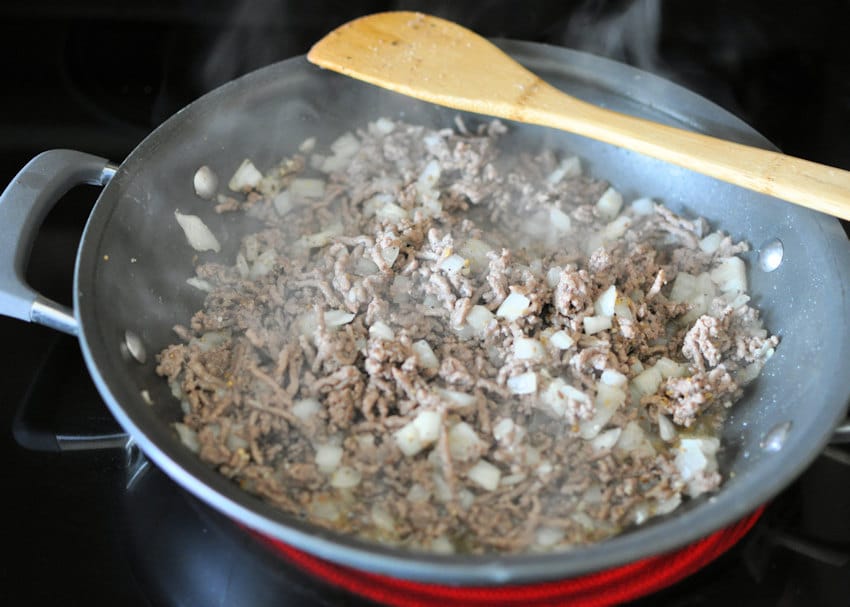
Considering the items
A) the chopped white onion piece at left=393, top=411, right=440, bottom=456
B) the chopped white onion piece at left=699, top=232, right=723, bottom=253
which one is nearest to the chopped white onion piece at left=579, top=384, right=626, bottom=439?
the chopped white onion piece at left=393, top=411, right=440, bottom=456

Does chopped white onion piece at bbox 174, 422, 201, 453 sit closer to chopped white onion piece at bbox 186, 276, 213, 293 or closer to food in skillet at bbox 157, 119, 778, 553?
food in skillet at bbox 157, 119, 778, 553

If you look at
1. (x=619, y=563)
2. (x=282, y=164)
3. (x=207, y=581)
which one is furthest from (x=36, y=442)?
(x=619, y=563)

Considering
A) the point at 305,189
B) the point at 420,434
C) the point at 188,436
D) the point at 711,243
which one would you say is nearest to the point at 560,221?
the point at 711,243

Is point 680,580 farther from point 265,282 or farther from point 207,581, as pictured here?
point 265,282

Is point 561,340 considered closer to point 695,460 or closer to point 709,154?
point 695,460

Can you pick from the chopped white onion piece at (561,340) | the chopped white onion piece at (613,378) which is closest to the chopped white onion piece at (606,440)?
the chopped white onion piece at (613,378)

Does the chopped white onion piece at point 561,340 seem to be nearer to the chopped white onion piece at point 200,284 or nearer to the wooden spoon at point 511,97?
the wooden spoon at point 511,97
